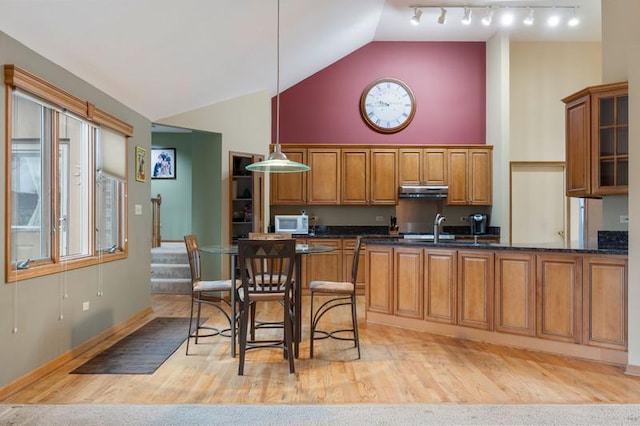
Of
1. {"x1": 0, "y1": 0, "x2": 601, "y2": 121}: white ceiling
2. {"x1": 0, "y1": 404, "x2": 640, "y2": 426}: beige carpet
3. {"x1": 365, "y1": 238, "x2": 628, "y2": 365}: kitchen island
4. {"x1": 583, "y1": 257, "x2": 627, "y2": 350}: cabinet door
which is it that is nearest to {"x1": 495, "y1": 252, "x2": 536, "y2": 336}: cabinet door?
{"x1": 365, "y1": 238, "x2": 628, "y2": 365}: kitchen island

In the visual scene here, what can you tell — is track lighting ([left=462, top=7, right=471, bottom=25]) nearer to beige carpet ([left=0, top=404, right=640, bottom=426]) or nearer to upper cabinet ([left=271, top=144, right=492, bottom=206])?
upper cabinet ([left=271, top=144, right=492, bottom=206])

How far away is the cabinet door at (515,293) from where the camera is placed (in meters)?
3.96

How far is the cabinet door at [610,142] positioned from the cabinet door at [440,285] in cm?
153

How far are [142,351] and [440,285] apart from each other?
2.80 m

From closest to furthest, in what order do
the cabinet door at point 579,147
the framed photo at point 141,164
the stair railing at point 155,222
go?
the cabinet door at point 579,147 → the framed photo at point 141,164 → the stair railing at point 155,222

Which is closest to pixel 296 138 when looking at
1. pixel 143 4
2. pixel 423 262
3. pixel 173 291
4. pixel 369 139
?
pixel 369 139

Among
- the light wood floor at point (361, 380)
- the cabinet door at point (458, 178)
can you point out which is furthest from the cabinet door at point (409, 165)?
the light wood floor at point (361, 380)

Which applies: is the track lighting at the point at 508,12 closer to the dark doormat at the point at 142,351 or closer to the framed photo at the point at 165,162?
the dark doormat at the point at 142,351

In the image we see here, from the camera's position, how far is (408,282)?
4695 mm

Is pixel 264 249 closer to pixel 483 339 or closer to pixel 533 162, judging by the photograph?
pixel 483 339

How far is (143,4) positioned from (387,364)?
3234 mm

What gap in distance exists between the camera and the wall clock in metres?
7.45

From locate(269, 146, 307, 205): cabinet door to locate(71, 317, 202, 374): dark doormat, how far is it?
2.78 m

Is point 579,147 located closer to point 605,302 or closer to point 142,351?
point 605,302
